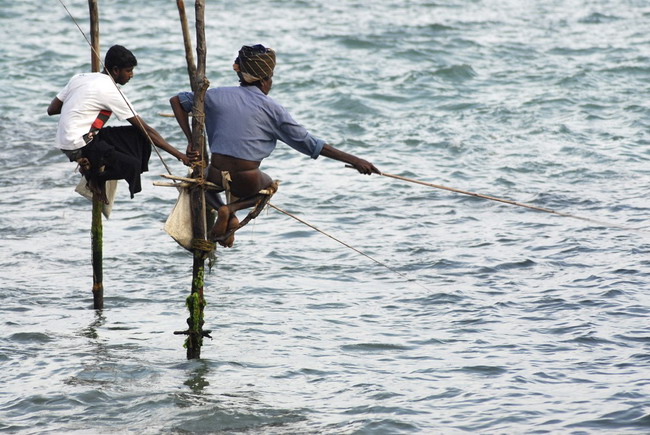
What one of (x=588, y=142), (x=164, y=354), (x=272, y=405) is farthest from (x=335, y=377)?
(x=588, y=142)

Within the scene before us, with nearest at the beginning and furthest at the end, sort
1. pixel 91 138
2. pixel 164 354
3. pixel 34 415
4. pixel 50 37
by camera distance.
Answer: pixel 34 415 < pixel 91 138 < pixel 164 354 < pixel 50 37

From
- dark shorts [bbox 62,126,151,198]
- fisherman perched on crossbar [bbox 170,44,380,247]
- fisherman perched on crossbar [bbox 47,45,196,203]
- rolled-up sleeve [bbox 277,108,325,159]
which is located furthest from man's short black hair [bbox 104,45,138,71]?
rolled-up sleeve [bbox 277,108,325,159]

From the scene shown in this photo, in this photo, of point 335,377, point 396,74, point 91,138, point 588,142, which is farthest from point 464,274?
point 396,74

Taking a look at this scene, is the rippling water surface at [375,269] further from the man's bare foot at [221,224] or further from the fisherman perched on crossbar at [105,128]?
the fisherman perched on crossbar at [105,128]

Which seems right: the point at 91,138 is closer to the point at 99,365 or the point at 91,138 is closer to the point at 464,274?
the point at 99,365

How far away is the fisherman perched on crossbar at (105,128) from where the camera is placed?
7684 mm

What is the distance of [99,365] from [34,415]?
3.09ft

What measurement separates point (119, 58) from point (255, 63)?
3.92 ft

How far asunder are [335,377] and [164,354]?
140 cm

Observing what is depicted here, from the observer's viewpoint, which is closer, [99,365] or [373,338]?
[99,365]

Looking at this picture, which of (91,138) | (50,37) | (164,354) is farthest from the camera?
(50,37)

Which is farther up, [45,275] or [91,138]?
[91,138]

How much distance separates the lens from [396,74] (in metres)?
19.8

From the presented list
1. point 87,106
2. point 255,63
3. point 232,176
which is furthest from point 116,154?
point 255,63
